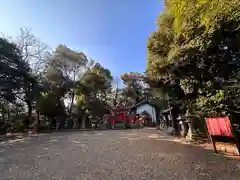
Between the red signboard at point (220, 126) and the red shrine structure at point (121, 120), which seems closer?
the red signboard at point (220, 126)

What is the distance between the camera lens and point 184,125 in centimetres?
941

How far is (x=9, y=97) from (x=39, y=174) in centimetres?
1450

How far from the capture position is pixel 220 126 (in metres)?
4.91

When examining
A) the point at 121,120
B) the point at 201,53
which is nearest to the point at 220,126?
the point at 201,53

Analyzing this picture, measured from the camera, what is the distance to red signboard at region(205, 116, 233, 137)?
466 centimetres

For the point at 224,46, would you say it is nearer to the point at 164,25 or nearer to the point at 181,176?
the point at 164,25

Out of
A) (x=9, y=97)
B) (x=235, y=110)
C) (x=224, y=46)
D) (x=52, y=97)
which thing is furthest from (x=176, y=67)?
(x=52, y=97)

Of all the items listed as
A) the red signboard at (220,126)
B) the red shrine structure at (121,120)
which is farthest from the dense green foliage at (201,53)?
the red shrine structure at (121,120)

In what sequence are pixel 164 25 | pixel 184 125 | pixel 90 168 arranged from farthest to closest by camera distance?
1. pixel 184 125
2. pixel 164 25
3. pixel 90 168

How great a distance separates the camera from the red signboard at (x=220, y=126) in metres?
4.66

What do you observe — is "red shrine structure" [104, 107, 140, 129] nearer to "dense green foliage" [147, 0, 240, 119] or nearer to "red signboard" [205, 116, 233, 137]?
"dense green foliage" [147, 0, 240, 119]

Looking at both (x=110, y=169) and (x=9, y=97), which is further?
(x=9, y=97)

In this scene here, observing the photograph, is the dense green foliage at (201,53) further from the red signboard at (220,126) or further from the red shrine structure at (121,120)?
the red shrine structure at (121,120)

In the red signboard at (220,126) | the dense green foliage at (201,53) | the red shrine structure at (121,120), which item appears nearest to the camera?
the dense green foliage at (201,53)
